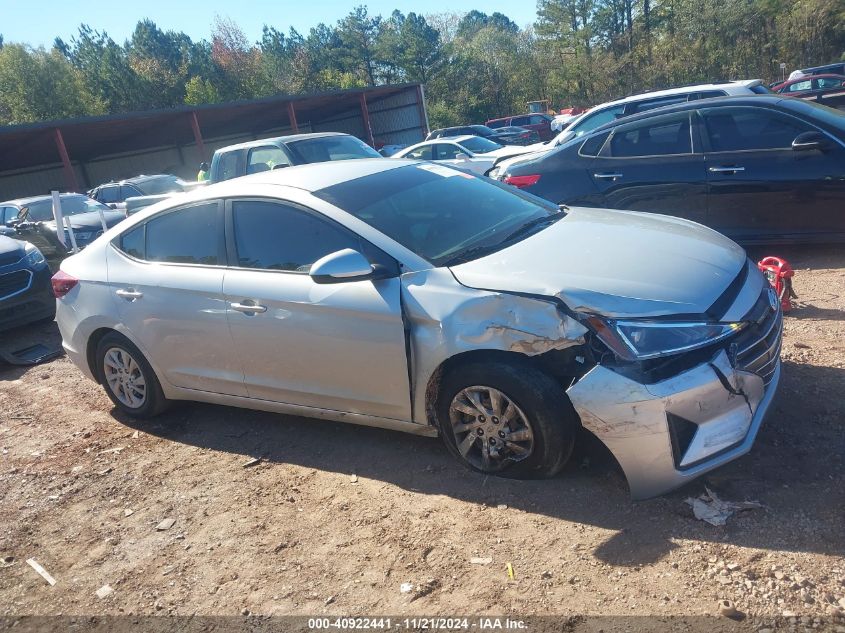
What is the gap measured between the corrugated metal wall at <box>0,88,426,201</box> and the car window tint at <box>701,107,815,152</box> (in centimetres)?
2763

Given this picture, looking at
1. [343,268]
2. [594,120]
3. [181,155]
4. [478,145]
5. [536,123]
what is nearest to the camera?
[343,268]

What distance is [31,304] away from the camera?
26.5 ft

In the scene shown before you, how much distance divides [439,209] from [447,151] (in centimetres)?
1283

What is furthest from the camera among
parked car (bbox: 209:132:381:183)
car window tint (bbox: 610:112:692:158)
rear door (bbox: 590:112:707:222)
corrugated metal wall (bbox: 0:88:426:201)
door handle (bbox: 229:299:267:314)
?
corrugated metal wall (bbox: 0:88:426:201)

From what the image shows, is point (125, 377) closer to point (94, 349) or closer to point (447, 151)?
point (94, 349)

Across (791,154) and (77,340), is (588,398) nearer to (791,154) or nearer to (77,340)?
(77,340)

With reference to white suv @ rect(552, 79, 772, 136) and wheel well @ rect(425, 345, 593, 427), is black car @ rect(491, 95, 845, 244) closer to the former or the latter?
white suv @ rect(552, 79, 772, 136)

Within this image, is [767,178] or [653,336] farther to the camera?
[767,178]

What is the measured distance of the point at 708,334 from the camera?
3.02m

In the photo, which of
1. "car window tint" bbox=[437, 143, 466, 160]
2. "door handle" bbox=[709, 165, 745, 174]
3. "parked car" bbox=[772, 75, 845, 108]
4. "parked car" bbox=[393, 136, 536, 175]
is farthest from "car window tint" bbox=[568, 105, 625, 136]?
"parked car" bbox=[772, 75, 845, 108]

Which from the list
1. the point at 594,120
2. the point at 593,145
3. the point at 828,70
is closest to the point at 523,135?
the point at 828,70

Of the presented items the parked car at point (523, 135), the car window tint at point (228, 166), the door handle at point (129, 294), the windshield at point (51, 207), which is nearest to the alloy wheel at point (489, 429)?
the door handle at point (129, 294)

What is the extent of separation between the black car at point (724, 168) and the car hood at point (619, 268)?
259cm

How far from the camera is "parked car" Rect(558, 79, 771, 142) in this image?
31.7ft
